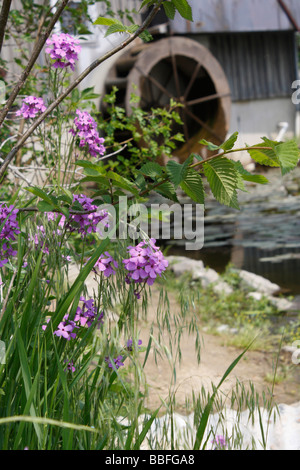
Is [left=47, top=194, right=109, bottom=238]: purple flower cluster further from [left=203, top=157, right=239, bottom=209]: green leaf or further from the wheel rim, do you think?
the wheel rim

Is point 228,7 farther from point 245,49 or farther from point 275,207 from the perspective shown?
point 275,207

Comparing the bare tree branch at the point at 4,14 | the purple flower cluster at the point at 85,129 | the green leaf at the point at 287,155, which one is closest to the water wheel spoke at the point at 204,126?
the purple flower cluster at the point at 85,129

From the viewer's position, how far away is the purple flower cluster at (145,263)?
3.80ft

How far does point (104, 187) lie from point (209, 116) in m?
9.84

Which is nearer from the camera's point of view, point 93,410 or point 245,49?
point 93,410

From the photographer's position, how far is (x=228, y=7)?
1022cm

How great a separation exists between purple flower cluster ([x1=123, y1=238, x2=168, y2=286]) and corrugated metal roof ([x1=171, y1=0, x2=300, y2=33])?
9.16 meters

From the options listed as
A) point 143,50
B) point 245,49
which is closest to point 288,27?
point 245,49

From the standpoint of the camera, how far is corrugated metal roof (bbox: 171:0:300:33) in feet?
32.7

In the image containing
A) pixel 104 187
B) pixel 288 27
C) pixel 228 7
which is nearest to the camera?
pixel 104 187

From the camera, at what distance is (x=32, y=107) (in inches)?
71.2

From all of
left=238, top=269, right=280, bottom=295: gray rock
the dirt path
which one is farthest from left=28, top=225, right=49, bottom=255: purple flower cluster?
left=238, top=269, right=280, bottom=295: gray rock

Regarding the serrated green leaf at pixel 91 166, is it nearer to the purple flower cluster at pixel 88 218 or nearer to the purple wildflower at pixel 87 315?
the purple flower cluster at pixel 88 218

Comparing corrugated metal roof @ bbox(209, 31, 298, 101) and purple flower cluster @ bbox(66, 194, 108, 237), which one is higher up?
corrugated metal roof @ bbox(209, 31, 298, 101)
